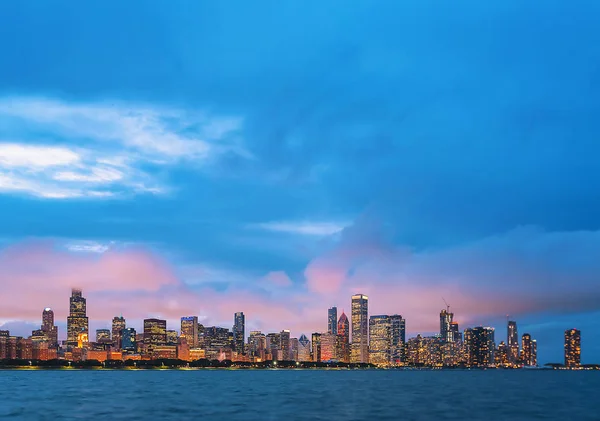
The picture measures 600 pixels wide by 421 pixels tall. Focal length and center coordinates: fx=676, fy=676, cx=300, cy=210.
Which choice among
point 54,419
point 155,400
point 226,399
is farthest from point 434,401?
point 54,419

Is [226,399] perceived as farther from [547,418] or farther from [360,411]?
[547,418]

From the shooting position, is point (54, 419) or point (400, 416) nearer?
point (54, 419)

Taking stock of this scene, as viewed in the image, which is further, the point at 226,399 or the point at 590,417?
the point at 226,399

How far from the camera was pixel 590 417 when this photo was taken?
117m

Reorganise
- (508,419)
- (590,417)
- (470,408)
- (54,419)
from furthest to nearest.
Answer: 1. (470,408)
2. (590,417)
3. (508,419)
4. (54,419)

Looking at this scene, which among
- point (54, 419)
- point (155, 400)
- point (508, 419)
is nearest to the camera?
point (54, 419)

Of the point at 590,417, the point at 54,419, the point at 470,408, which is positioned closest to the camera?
the point at 54,419

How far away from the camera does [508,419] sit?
109m

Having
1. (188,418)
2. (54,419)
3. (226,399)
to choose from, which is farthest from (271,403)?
(54,419)

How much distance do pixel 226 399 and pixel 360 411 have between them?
126 ft

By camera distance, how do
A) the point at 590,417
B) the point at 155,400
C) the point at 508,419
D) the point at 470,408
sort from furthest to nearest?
the point at 155,400, the point at 470,408, the point at 590,417, the point at 508,419

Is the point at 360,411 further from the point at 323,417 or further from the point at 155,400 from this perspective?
the point at 155,400

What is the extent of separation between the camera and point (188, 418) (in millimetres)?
102750

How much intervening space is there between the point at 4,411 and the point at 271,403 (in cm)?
4918
